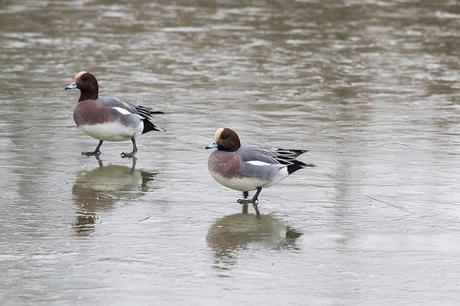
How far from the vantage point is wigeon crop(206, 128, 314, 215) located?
9.33m

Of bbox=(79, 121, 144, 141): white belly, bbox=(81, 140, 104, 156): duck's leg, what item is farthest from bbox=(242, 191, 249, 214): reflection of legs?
bbox=(81, 140, 104, 156): duck's leg

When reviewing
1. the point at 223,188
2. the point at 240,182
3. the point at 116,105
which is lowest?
the point at 223,188

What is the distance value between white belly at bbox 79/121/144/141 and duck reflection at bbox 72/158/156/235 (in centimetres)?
26

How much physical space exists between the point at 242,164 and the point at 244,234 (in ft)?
2.84

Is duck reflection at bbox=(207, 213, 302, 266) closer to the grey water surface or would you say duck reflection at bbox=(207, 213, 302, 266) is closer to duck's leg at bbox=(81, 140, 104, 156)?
the grey water surface

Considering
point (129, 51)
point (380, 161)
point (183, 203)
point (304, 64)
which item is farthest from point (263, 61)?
point (183, 203)

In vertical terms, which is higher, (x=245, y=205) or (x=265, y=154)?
(x=265, y=154)

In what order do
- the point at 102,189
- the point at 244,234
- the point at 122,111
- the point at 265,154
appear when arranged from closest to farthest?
the point at 244,234, the point at 265,154, the point at 102,189, the point at 122,111

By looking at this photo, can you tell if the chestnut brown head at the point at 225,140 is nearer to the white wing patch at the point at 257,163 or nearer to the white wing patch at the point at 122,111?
the white wing patch at the point at 257,163

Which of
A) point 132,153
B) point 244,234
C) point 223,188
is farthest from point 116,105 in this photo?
point 244,234

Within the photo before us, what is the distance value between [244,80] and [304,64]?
1530mm

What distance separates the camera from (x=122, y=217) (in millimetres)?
9016

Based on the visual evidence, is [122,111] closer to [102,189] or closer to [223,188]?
[102,189]

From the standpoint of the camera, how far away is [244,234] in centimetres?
865
